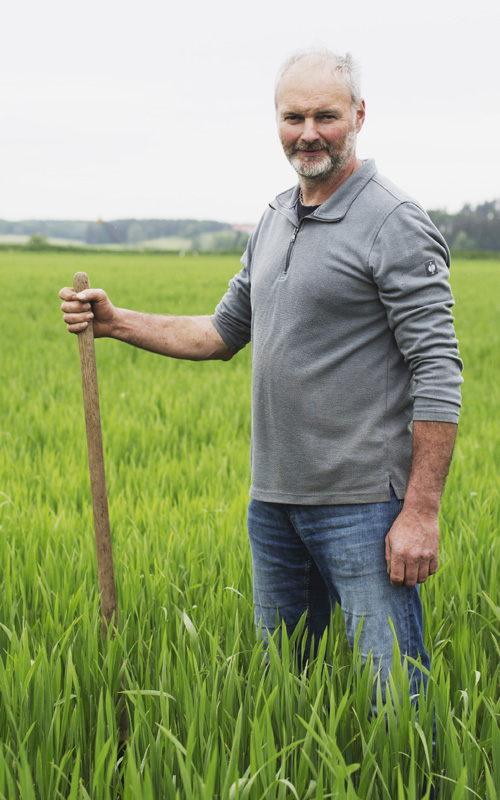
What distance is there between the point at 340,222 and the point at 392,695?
1134mm

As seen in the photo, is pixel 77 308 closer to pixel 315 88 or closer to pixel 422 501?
pixel 315 88

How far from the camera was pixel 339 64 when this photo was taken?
1978 mm

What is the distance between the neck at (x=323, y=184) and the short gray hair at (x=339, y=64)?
16cm

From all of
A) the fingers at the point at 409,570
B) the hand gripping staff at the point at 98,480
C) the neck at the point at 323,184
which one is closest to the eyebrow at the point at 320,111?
the neck at the point at 323,184

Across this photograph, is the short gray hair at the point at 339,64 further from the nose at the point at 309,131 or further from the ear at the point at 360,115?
the nose at the point at 309,131

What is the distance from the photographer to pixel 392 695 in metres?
1.74

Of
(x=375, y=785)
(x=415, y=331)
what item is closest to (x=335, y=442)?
(x=415, y=331)

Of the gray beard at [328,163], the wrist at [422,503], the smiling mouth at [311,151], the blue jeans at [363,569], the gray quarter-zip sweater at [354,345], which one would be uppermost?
the smiling mouth at [311,151]

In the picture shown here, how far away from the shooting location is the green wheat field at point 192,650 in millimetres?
1535

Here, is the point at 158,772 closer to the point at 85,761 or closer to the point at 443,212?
the point at 85,761

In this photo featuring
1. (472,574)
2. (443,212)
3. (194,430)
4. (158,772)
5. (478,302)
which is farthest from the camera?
(443,212)

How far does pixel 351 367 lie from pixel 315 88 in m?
0.72

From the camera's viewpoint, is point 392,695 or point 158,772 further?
point 392,695

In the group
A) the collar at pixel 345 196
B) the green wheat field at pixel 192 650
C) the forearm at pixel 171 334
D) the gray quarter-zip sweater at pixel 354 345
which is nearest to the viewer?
the green wheat field at pixel 192 650
